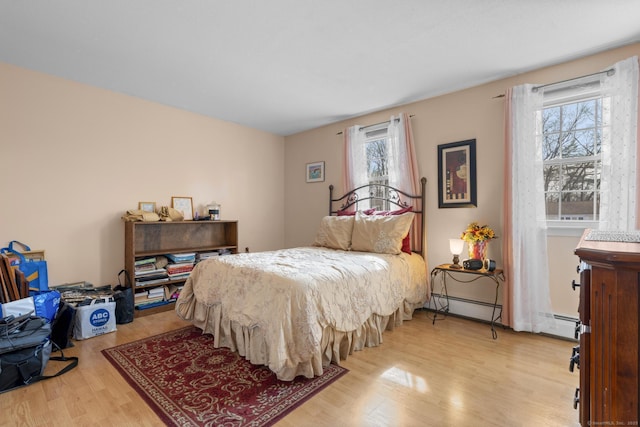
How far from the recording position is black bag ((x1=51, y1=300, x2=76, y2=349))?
2572mm

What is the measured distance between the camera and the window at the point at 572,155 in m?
2.66

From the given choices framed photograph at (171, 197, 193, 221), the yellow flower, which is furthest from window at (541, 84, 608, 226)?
framed photograph at (171, 197, 193, 221)

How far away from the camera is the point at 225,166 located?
4457 millimetres

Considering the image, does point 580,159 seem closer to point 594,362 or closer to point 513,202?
point 513,202

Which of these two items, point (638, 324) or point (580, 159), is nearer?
point (638, 324)

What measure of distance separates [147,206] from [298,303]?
2636 mm

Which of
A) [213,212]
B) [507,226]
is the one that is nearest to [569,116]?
Result: [507,226]

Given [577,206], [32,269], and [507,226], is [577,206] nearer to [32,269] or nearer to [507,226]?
[507,226]

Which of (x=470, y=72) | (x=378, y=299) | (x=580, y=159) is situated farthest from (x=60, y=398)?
(x=580, y=159)

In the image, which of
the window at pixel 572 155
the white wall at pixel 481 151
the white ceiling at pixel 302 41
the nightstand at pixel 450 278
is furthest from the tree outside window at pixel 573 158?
the nightstand at pixel 450 278

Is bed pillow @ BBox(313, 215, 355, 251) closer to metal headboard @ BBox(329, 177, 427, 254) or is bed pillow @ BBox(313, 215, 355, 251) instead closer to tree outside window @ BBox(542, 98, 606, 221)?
metal headboard @ BBox(329, 177, 427, 254)

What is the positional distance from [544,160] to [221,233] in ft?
13.1

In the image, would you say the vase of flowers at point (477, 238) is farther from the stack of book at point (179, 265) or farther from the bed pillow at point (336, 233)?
the stack of book at point (179, 265)

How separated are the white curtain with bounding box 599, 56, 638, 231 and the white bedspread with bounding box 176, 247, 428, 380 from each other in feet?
5.54
